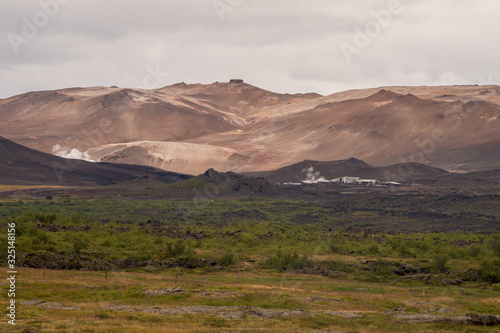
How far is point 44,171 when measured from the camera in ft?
576

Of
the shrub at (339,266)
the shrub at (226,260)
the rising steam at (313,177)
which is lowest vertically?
the shrub at (339,266)

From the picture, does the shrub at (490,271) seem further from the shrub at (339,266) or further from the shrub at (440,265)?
the shrub at (339,266)

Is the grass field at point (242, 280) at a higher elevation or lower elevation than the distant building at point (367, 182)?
lower

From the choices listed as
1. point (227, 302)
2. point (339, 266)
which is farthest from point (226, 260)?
point (227, 302)

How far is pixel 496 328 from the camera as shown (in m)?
27.2

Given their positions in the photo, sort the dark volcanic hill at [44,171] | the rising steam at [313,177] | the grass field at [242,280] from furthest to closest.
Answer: the rising steam at [313,177] < the dark volcanic hill at [44,171] < the grass field at [242,280]

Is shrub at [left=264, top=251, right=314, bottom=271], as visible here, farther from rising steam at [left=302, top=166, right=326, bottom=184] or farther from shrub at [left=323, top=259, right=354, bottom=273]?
rising steam at [left=302, top=166, right=326, bottom=184]

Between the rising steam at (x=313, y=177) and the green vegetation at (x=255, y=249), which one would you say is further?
the rising steam at (x=313, y=177)

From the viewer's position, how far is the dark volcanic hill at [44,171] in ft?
541

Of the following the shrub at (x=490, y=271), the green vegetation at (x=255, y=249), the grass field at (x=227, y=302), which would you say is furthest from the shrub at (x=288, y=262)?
the shrub at (x=490, y=271)

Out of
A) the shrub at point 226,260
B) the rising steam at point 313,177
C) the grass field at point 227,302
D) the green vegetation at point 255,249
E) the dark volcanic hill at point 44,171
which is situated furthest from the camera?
the rising steam at point 313,177

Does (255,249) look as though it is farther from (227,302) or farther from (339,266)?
(227,302)

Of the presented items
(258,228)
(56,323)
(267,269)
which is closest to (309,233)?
(258,228)

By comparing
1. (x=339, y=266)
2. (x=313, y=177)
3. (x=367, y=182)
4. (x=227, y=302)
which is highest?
A: (x=313, y=177)
